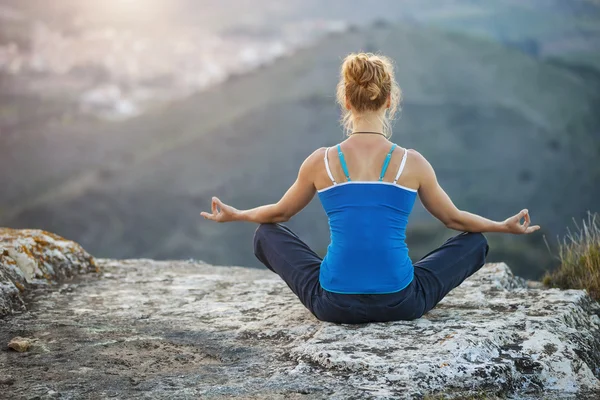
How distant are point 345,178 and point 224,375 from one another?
48.1 inches

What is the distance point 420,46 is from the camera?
79312 mm

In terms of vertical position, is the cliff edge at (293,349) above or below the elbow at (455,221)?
below

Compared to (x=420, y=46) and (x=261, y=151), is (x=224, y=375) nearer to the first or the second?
(x=261, y=151)

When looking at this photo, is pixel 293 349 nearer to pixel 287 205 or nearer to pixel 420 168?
pixel 287 205

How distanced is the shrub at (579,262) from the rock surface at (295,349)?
3.20 feet

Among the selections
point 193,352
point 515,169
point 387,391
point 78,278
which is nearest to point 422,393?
A: point 387,391

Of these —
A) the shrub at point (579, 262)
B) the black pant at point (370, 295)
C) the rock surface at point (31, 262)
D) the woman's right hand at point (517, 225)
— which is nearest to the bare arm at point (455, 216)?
the woman's right hand at point (517, 225)

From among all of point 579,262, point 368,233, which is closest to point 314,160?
point 368,233

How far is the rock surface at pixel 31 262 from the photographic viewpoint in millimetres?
4930

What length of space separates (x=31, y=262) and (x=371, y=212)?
313cm

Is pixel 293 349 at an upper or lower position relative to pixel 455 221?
lower

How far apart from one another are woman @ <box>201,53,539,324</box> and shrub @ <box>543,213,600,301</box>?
1.91 meters

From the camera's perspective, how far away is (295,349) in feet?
12.5

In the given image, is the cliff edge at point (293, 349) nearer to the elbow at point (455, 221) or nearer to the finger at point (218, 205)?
the elbow at point (455, 221)
